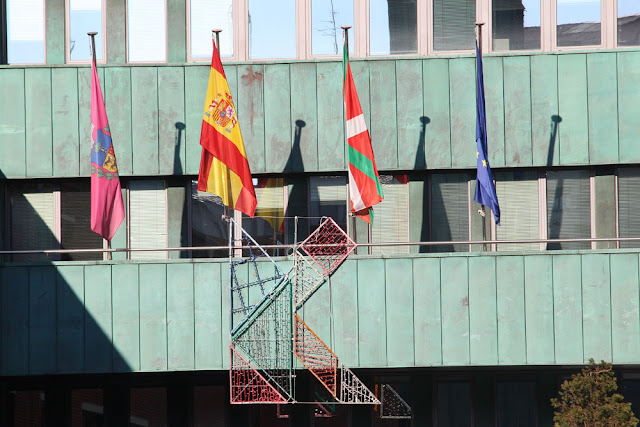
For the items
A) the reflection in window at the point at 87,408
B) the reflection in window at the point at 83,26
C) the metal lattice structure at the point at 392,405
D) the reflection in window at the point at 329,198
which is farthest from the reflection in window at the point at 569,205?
the reflection in window at the point at 87,408

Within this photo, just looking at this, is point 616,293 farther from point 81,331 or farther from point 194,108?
point 81,331

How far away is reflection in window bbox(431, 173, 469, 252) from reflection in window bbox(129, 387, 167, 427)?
276 inches

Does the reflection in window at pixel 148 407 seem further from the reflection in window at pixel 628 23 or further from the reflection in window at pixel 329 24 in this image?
the reflection in window at pixel 628 23

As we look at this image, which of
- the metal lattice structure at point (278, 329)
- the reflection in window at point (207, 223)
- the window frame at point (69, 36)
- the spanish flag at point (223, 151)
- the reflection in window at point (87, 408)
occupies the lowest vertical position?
the reflection in window at point (87, 408)

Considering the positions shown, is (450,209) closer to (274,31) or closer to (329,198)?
(329,198)

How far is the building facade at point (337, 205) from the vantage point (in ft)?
61.8

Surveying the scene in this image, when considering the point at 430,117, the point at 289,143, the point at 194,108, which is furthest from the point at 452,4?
the point at 194,108

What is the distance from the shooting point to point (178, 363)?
1902 centimetres

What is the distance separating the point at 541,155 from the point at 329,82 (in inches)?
188

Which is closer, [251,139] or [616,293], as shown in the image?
[616,293]

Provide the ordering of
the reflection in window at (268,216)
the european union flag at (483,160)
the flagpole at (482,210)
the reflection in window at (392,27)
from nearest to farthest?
the european union flag at (483,160), the flagpole at (482,210), the reflection in window at (268,216), the reflection in window at (392,27)

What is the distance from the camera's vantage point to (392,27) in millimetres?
20422

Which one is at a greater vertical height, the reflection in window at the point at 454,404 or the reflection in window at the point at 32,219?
the reflection in window at the point at 32,219

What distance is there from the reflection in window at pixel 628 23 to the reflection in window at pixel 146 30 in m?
9.95
